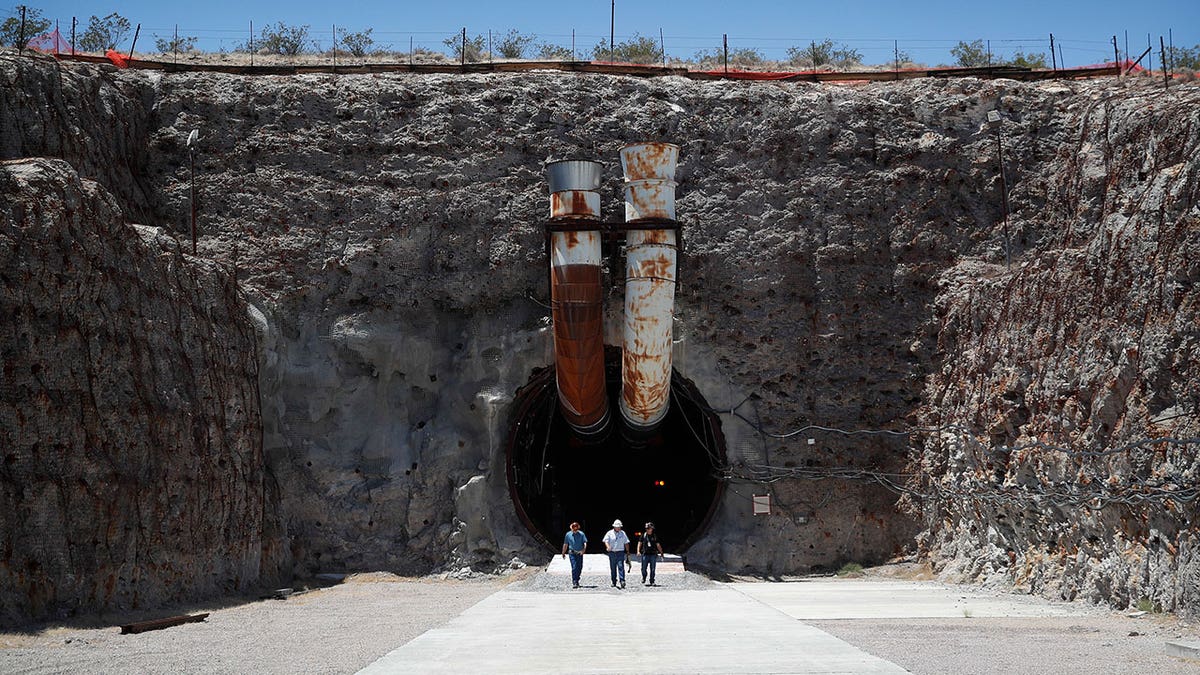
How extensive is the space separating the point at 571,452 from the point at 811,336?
731 cm

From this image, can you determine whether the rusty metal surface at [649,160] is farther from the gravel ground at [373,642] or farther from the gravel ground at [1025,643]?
the gravel ground at [1025,643]

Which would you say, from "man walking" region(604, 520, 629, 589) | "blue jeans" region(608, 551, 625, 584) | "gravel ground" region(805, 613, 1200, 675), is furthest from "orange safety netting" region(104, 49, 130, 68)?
"gravel ground" region(805, 613, 1200, 675)

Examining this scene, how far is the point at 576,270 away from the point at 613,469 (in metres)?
9.15

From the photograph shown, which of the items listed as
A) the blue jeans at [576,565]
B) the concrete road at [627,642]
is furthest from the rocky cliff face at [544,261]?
the concrete road at [627,642]

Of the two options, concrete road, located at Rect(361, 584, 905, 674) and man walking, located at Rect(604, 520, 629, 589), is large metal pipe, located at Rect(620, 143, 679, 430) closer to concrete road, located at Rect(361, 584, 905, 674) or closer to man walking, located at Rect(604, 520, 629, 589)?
man walking, located at Rect(604, 520, 629, 589)

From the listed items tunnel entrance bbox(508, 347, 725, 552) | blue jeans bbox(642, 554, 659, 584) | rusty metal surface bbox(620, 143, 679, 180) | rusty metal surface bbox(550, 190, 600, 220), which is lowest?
blue jeans bbox(642, 554, 659, 584)

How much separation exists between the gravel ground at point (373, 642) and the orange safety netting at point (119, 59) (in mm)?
12506

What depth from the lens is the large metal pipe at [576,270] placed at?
19.4 meters

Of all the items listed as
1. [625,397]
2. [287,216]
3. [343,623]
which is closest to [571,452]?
[625,397]

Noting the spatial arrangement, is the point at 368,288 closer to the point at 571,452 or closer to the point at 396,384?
the point at 396,384

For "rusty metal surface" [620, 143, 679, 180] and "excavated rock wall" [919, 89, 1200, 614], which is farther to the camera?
"rusty metal surface" [620, 143, 679, 180]

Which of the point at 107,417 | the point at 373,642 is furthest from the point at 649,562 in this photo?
the point at 107,417

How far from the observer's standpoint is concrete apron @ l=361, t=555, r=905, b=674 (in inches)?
373

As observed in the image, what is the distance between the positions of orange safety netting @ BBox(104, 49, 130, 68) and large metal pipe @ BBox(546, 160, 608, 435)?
9.54m
